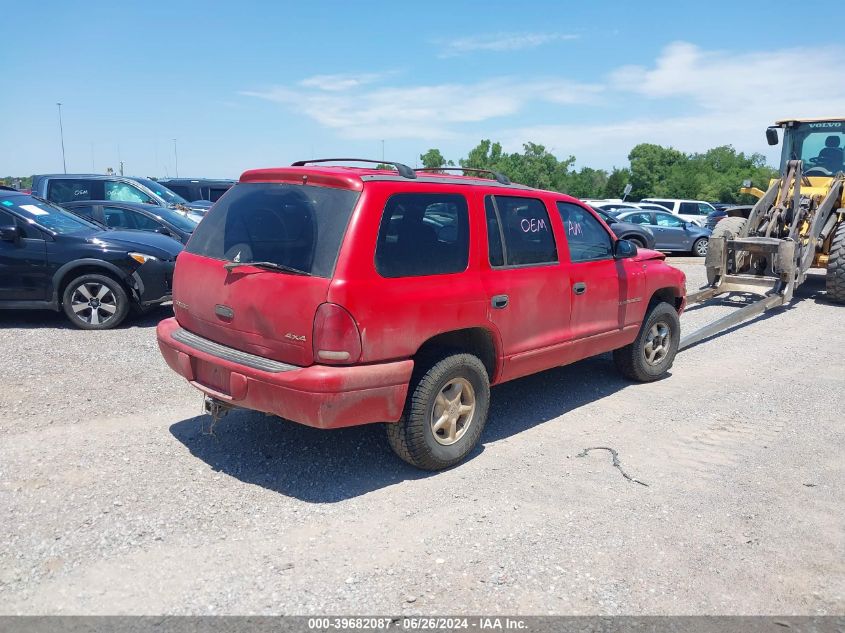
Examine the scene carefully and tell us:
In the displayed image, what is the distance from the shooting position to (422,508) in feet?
13.1

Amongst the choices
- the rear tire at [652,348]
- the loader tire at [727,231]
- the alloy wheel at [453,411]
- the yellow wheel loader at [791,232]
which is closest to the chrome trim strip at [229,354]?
the alloy wheel at [453,411]

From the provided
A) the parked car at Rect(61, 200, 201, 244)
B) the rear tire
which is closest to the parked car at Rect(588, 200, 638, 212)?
the parked car at Rect(61, 200, 201, 244)

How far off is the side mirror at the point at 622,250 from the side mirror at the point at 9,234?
6.59m

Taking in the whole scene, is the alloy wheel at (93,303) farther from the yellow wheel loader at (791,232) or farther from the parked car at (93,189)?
the yellow wheel loader at (791,232)

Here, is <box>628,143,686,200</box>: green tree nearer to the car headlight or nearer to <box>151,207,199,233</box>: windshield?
<box>151,207,199,233</box>: windshield

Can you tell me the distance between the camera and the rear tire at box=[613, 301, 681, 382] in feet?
21.1

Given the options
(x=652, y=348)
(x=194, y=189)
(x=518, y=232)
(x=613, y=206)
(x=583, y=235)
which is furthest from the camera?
(x=613, y=206)

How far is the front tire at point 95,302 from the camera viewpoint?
8023 mm

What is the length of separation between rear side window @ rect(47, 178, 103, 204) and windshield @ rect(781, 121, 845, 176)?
1282cm

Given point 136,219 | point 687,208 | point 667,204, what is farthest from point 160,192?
point 687,208

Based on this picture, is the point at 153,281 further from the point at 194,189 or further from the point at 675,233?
the point at 675,233

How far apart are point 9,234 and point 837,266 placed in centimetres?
1149

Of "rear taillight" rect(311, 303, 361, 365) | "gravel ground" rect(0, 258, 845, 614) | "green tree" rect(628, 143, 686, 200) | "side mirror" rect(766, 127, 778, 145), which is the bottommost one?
"gravel ground" rect(0, 258, 845, 614)

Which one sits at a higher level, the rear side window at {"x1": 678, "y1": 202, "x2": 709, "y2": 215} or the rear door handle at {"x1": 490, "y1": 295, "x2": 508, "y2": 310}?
the rear side window at {"x1": 678, "y1": 202, "x2": 709, "y2": 215}
